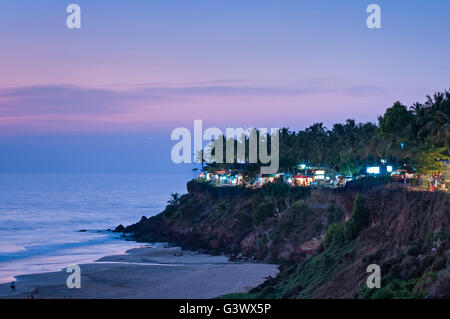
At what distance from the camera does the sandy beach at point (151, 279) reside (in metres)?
48.7

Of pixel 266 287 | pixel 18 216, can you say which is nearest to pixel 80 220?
pixel 18 216

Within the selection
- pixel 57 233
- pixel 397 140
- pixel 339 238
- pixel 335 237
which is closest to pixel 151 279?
pixel 335 237

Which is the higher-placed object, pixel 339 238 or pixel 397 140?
pixel 397 140

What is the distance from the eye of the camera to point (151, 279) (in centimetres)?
Result: 5703

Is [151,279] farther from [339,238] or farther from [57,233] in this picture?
[57,233]

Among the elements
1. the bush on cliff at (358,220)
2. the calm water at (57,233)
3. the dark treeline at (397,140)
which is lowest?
the calm water at (57,233)

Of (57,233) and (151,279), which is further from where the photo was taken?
(57,233)

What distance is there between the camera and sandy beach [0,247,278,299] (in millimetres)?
48719

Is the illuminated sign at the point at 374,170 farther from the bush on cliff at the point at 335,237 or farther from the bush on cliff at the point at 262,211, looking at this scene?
the bush on cliff at the point at 335,237

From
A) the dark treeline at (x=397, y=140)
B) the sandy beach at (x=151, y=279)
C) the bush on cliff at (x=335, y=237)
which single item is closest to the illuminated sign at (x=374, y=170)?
the dark treeline at (x=397, y=140)

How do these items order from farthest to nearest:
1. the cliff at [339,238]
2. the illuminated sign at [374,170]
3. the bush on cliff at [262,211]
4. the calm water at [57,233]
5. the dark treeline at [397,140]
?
Answer: the illuminated sign at [374,170]
the bush on cliff at [262,211]
the calm water at [57,233]
the dark treeline at [397,140]
the cliff at [339,238]
